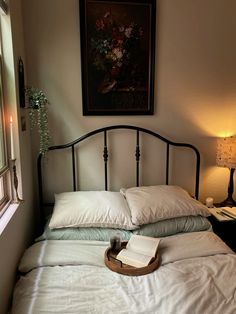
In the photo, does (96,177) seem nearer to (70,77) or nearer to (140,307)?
(70,77)

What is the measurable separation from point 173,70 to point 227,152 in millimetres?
841

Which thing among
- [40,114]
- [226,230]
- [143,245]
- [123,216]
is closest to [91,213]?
[123,216]

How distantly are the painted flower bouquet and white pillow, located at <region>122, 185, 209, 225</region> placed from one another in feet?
2.98

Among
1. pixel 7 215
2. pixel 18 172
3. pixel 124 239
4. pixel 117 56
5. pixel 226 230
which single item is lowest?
pixel 226 230

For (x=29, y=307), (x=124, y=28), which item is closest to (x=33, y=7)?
(x=124, y=28)

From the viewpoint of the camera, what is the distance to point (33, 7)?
2096 millimetres

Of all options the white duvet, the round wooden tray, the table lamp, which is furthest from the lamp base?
the round wooden tray

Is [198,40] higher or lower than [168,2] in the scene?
lower

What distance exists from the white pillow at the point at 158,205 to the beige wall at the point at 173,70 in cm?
47

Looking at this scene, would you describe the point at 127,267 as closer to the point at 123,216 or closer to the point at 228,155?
the point at 123,216

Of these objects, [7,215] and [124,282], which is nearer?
[124,282]

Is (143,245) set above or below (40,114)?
below

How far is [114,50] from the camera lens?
221 cm

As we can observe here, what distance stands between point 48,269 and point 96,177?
3.25 feet
